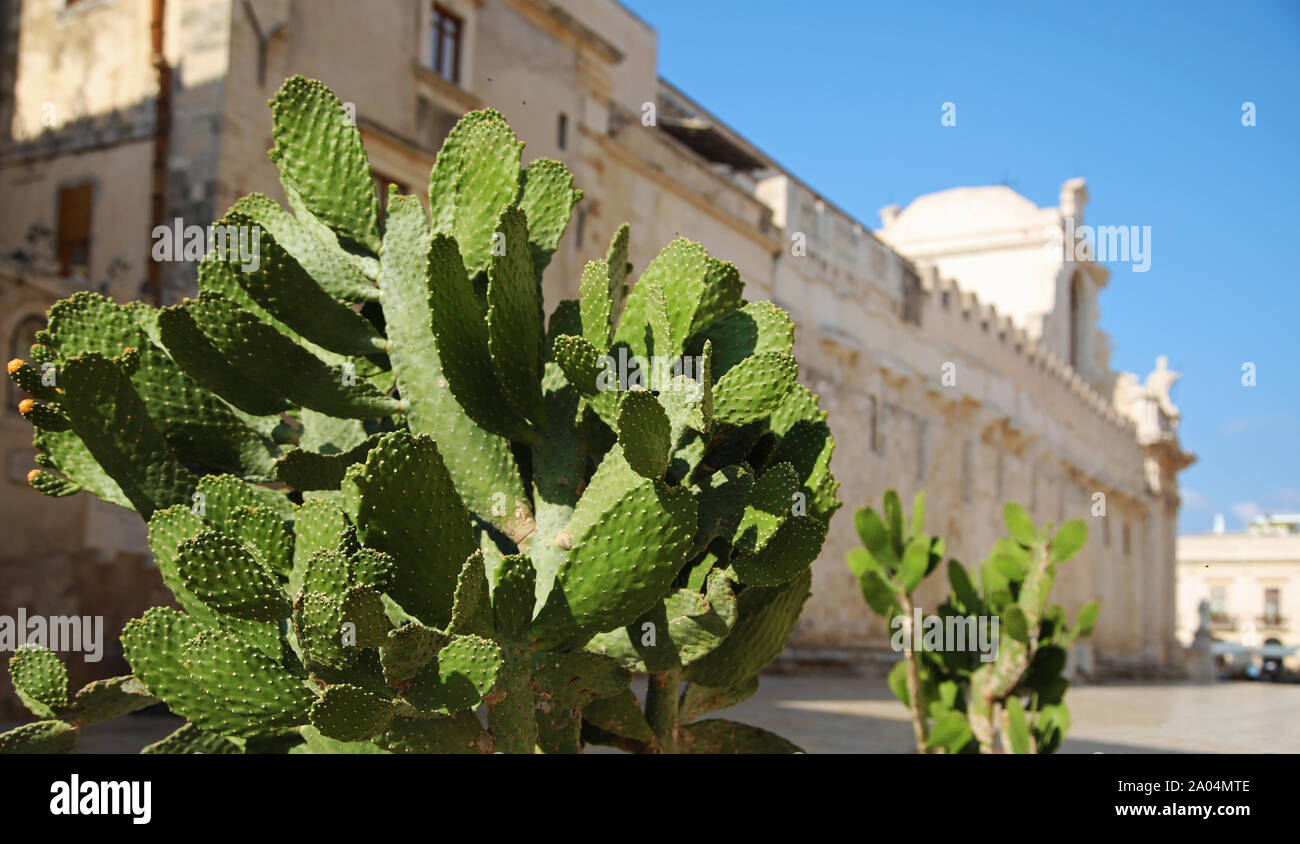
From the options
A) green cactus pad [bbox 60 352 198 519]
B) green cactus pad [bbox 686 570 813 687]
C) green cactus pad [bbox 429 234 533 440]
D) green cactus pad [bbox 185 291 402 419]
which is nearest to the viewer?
green cactus pad [bbox 429 234 533 440]

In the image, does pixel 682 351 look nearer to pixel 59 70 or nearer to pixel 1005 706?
pixel 1005 706

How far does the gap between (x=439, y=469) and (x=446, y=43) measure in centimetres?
1139

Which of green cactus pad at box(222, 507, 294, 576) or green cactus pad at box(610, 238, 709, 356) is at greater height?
green cactus pad at box(610, 238, 709, 356)

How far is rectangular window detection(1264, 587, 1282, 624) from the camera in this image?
151 feet

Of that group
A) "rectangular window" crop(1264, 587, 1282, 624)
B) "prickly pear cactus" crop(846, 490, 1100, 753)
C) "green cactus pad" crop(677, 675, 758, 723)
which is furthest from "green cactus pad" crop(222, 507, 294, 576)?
"rectangular window" crop(1264, 587, 1282, 624)

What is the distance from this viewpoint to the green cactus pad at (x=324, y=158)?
107 inches

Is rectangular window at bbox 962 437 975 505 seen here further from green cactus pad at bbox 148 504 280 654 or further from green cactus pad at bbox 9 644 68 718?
green cactus pad at bbox 148 504 280 654

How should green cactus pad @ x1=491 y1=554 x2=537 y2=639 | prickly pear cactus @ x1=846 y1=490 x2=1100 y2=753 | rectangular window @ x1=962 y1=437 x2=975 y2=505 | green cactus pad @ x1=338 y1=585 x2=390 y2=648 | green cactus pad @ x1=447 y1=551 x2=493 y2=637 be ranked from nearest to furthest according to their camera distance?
1. green cactus pad @ x1=338 y1=585 x2=390 y2=648
2. green cactus pad @ x1=447 y1=551 x2=493 y2=637
3. green cactus pad @ x1=491 y1=554 x2=537 y2=639
4. prickly pear cactus @ x1=846 y1=490 x2=1100 y2=753
5. rectangular window @ x1=962 y1=437 x2=975 y2=505

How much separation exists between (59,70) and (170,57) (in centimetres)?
225

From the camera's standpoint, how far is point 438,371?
2572 mm

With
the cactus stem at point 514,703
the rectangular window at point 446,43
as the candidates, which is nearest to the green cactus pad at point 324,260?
the cactus stem at point 514,703

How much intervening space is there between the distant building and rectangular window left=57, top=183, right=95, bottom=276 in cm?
4371
